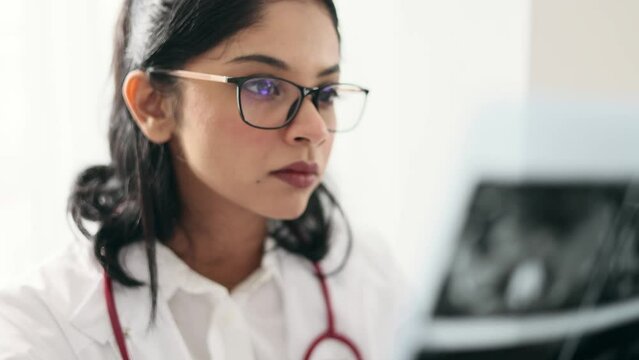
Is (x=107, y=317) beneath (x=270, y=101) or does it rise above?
beneath

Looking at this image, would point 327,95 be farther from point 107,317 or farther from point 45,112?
point 45,112

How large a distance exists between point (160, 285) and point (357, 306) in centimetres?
29

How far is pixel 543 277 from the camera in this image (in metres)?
0.44

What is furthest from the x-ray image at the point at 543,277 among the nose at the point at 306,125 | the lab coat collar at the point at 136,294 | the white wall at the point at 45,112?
the white wall at the point at 45,112

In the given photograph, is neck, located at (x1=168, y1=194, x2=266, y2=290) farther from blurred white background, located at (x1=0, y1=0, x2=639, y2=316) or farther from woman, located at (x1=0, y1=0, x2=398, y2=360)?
blurred white background, located at (x1=0, y1=0, x2=639, y2=316)

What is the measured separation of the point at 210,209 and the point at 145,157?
0.11m

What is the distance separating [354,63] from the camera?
1421mm

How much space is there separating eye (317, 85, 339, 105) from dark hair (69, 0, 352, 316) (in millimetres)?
101

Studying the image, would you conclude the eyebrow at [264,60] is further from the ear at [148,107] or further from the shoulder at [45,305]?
the shoulder at [45,305]

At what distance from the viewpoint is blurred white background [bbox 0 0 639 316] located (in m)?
1.05

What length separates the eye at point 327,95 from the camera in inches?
31.2

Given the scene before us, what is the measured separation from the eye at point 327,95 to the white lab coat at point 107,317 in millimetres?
273

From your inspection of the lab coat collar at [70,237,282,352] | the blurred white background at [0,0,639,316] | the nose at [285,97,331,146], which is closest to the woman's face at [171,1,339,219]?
the nose at [285,97,331,146]

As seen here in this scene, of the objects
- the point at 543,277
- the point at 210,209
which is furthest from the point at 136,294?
the point at 543,277
